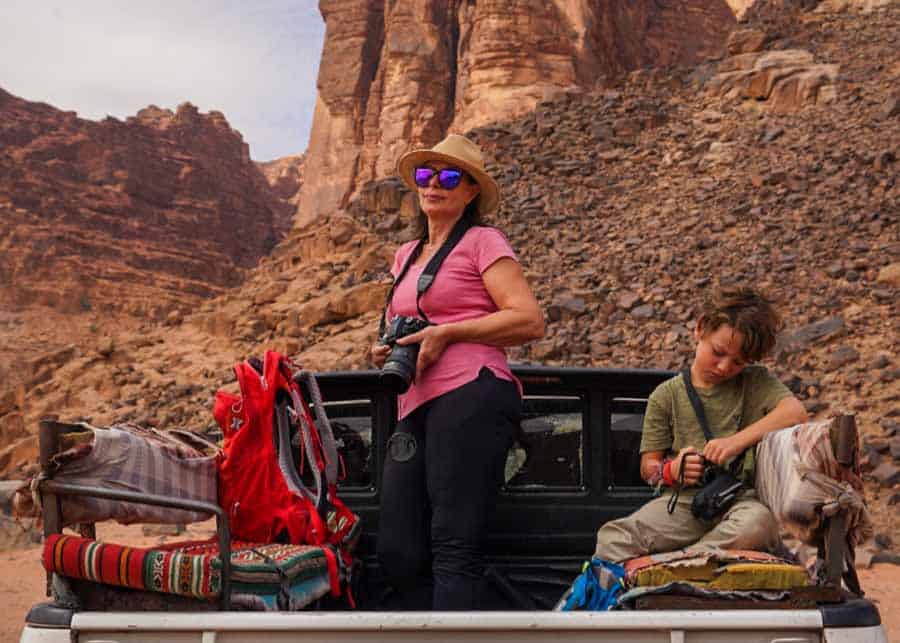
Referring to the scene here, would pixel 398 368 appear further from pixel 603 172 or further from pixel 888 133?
pixel 603 172

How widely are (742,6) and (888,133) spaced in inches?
1582

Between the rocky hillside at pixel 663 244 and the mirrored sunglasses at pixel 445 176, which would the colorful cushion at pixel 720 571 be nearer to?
the mirrored sunglasses at pixel 445 176

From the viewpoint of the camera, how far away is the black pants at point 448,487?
2.88 meters

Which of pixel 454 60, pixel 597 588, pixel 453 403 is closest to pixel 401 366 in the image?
pixel 453 403

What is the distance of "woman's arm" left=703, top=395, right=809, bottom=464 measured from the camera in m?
2.95

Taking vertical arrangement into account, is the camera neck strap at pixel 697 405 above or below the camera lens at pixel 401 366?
below

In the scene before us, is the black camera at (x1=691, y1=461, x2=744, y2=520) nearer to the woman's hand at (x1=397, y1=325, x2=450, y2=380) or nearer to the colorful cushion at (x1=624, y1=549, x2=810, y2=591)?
the colorful cushion at (x1=624, y1=549, x2=810, y2=591)

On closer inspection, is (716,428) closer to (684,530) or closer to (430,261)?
(684,530)

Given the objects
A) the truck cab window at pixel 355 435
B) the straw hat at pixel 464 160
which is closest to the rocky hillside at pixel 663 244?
the truck cab window at pixel 355 435

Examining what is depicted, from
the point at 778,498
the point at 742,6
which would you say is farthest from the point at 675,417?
the point at 742,6

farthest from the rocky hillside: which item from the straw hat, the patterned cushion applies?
the patterned cushion

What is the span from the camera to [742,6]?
58.8 metres

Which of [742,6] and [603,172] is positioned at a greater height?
[742,6]

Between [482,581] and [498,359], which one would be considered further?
[498,359]
